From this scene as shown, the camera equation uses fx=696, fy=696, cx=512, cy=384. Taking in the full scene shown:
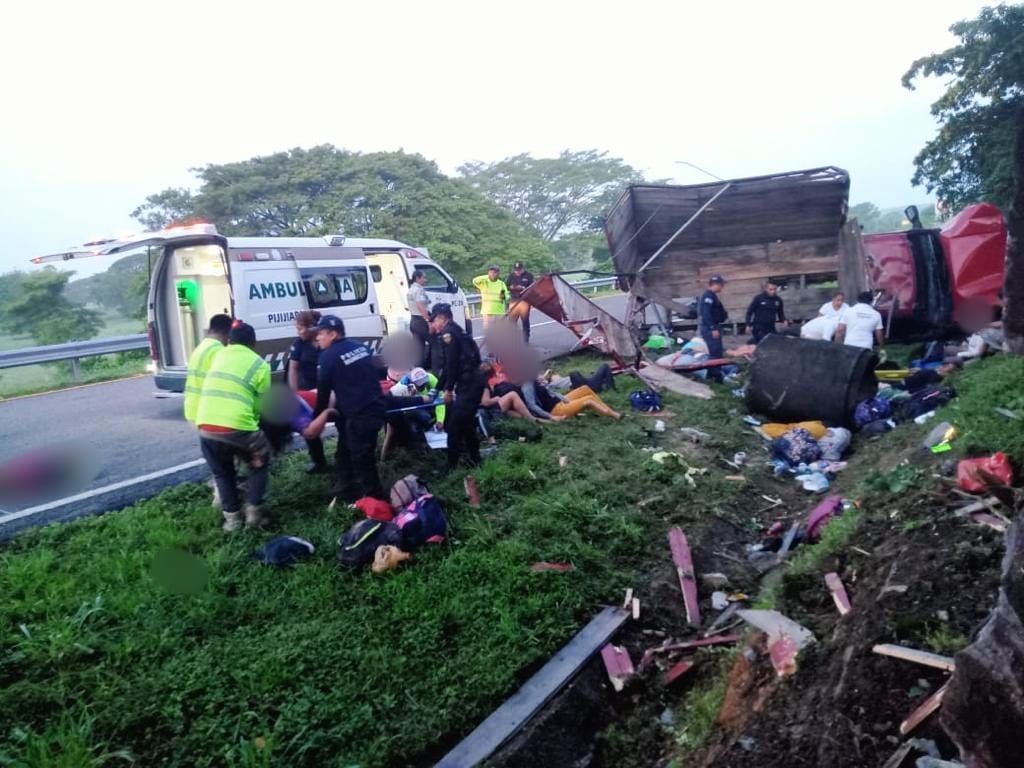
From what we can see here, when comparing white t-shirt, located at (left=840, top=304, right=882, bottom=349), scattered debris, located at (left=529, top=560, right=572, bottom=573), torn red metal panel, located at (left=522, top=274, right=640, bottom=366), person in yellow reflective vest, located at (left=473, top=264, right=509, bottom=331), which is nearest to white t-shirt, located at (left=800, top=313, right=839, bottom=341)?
white t-shirt, located at (left=840, top=304, right=882, bottom=349)

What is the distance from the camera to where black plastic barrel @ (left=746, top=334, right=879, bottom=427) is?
7.75m

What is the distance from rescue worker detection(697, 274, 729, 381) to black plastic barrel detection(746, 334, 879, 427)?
209cm

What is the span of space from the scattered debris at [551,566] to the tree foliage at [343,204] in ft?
59.9

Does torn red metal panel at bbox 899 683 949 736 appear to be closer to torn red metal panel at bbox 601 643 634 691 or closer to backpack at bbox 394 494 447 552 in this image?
torn red metal panel at bbox 601 643 634 691

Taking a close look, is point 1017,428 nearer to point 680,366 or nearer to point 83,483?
point 680,366

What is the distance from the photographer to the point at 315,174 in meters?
22.1

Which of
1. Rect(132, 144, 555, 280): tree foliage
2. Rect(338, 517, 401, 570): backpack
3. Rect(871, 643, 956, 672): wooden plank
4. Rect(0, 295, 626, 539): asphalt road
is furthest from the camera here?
Rect(132, 144, 555, 280): tree foliage

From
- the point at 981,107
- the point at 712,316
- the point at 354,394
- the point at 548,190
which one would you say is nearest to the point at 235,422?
the point at 354,394

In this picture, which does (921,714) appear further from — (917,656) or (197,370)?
(197,370)

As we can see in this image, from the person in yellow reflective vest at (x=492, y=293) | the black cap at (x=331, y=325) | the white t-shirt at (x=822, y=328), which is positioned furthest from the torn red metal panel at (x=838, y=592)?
the person in yellow reflective vest at (x=492, y=293)

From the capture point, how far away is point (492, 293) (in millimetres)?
12242

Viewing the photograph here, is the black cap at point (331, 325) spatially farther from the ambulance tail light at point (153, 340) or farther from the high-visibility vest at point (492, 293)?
the high-visibility vest at point (492, 293)

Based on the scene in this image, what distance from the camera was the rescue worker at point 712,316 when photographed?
1057cm

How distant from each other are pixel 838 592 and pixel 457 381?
3.68m
